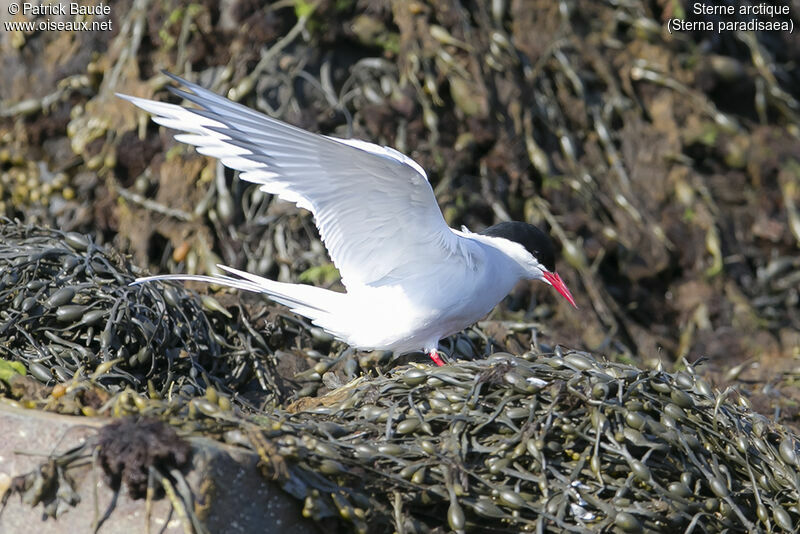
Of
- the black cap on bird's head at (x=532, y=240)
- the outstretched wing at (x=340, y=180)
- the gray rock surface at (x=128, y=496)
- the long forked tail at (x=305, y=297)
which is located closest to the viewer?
the gray rock surface at (x=128, y=496)

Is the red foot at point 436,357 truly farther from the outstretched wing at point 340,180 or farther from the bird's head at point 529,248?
the bird's head at point 529,248

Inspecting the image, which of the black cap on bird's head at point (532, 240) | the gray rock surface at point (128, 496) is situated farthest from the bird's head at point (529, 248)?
the gray rock surface at point (128, 496)

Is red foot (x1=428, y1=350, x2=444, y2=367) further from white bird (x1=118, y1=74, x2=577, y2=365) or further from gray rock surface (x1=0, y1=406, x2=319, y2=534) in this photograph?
gray rock surface (x1=0, y1=406, x2=319, y2=534)

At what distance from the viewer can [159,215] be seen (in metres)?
6.39

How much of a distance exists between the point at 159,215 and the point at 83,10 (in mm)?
1856

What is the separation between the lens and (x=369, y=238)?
14.0 feet

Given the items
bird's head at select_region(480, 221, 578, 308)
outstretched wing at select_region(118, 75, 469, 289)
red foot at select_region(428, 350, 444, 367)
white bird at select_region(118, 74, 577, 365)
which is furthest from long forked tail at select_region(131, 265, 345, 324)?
bird's head at select_region(480, 221, 578, 308)

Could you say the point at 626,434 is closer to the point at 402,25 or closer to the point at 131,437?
the point at 131,437

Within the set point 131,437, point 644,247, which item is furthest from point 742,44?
point 131,437

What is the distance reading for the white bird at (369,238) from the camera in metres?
3.75

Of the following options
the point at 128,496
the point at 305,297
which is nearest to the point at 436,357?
the point at 305,297

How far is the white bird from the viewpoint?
3.75 metres

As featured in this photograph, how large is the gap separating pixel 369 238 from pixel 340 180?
1.31 feet

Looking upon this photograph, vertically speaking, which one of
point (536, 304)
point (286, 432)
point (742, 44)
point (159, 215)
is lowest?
point (536, 304)
